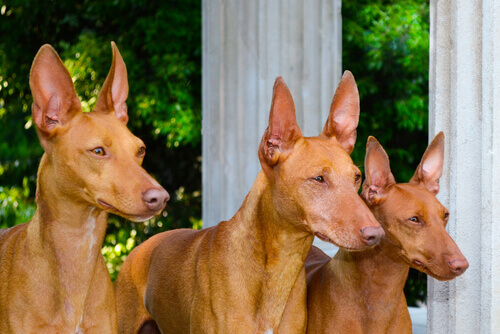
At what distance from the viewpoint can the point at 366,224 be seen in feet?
9.14

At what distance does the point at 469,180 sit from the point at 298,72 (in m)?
1.89

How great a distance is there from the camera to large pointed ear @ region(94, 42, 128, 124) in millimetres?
Answer: 3164

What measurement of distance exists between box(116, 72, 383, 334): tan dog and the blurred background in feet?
19.6

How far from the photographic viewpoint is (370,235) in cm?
275

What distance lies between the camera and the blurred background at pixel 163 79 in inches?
371

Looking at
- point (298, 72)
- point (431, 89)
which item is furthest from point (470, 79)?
point (298, 72)

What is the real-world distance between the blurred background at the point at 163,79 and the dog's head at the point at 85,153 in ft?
20.4

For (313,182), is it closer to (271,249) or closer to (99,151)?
(271,249)

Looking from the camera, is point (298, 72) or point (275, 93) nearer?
point (275, 93)

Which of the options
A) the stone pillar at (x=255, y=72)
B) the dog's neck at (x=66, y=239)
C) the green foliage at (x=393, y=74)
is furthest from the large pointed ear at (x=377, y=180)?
the green foliage at (x=393, y=74)

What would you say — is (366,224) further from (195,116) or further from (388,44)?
(388,44)

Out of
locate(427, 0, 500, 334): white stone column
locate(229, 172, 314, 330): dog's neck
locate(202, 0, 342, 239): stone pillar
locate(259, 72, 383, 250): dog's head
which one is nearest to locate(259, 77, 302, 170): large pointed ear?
locate(259, 72, 383, 250): dog's head

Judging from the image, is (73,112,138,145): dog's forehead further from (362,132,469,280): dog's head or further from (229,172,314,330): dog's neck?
(362,132,469,280): dog's head

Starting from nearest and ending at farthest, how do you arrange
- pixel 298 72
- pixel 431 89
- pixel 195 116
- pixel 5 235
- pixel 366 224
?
1. pixel 366 224
2. pixel 5 235
3. pixel 431 89
4. pixel 298 72
5. pixel 195 116
